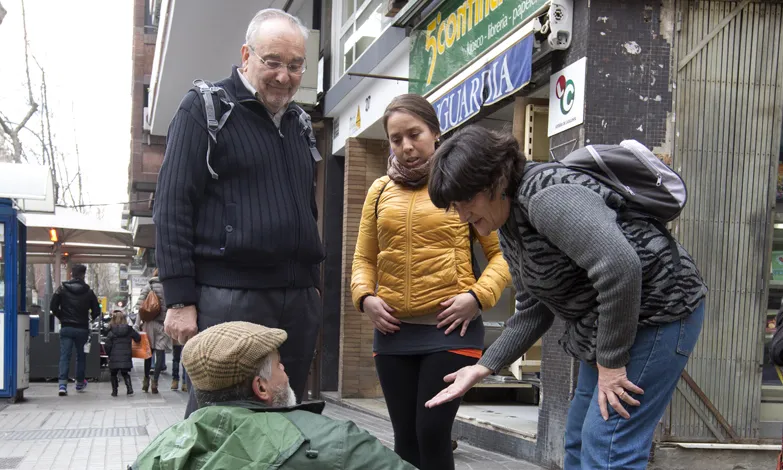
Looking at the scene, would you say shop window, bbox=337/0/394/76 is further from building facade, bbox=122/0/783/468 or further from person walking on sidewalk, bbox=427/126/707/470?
person walking on sidewalk, bbox=427/126/707/470

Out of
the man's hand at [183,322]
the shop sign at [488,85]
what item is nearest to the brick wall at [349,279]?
the shop sign at [488,85]

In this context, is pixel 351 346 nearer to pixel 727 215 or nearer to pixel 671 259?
pixel 727 215

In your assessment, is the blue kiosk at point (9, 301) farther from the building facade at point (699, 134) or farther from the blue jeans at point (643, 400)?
the blue jeans at point (643, 400)

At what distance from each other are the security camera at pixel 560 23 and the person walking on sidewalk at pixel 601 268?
340cm

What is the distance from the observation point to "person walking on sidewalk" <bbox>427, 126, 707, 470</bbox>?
2256mm

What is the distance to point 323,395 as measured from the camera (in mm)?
11508

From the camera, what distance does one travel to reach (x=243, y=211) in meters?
3.22

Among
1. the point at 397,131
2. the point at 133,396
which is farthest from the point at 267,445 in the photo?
the point at 133,396

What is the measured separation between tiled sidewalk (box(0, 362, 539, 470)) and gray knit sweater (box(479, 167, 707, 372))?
12.6 ft

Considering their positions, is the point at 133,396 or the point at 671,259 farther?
the point at 133,396

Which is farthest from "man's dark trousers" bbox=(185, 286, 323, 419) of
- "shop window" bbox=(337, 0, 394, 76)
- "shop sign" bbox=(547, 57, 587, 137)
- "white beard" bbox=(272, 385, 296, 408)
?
"shop window" bbox=(337, 0, 394, 76)

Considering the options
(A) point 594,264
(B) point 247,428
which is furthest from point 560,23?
(B) point 247,428

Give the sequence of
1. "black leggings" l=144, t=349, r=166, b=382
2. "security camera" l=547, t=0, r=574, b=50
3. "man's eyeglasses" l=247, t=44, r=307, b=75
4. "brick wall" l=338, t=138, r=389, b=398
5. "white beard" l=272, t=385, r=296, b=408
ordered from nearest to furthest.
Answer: "white beard" l=272, t=385, r=296, b=408 < "man's eyeglasses" l=247, t=44, r=307, b=75 < "security camera" l=547, t=0, r=574, b=50 < "brick wall" l=338, t=138, r=389, b=398 < "black leggings" l=144, t=349, r=166, b=382

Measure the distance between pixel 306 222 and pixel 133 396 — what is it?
1143 cm
